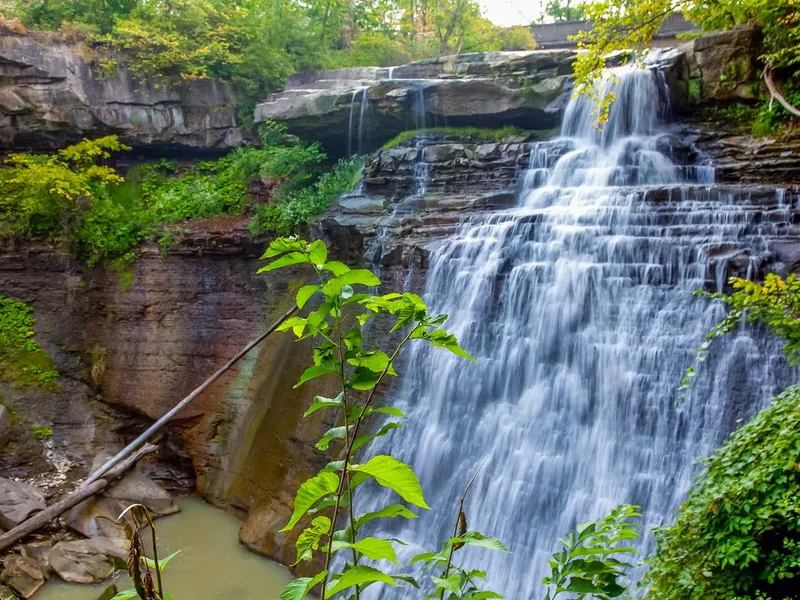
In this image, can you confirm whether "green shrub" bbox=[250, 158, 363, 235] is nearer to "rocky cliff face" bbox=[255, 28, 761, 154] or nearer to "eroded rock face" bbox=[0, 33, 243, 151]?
"rocky cliff face" bbox=[255, 28, 761, 154]

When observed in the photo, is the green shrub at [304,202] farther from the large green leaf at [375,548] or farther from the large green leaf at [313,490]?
the large green leaf at [375,548]

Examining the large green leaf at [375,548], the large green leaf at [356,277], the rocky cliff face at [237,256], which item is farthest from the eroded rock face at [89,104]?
the large green leaf at [375,548]

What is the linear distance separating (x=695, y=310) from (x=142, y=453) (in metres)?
7.61

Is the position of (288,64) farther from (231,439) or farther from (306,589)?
(306,589)

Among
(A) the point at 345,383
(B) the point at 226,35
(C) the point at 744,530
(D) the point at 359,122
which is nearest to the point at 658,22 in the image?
(D) the point at 359,122

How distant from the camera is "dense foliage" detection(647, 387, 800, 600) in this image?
344 cm

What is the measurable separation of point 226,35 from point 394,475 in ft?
51.7

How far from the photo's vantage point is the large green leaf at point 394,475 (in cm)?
140

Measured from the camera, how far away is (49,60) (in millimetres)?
12797

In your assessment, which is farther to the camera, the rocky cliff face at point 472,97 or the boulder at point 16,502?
the rocky cliff face at point 472,97

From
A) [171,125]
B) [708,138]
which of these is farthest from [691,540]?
[171,125]

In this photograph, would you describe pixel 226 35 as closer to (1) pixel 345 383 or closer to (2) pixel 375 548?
(1) pixel 345 383

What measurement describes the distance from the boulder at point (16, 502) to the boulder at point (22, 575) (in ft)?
2.75

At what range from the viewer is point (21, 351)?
1194 centimetres
